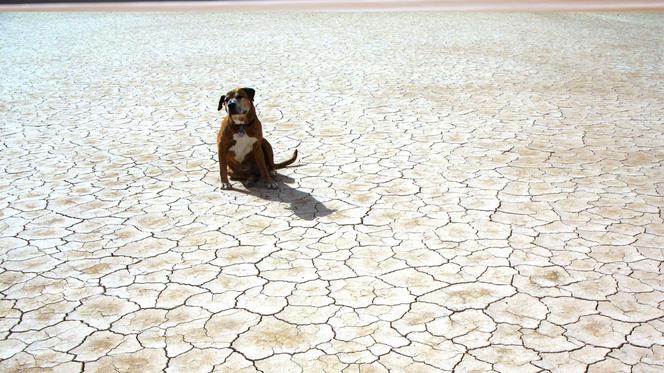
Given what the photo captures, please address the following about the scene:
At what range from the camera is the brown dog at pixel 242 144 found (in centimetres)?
465

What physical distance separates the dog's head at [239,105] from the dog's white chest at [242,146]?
0.46 feet

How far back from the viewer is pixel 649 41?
465 inches

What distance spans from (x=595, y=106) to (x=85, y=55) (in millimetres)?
7993

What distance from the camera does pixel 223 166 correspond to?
494cm

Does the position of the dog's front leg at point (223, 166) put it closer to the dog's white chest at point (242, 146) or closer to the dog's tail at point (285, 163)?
the dog's white chest at point (242, 146)

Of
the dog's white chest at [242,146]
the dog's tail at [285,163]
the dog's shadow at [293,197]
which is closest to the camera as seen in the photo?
the dog's shadow at [293,197]

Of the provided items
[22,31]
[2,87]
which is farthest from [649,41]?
[22,31]

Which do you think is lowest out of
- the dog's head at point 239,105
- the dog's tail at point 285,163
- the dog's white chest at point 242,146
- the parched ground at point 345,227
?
the parched ground at point 345,227

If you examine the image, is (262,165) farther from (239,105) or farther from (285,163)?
(239,105)

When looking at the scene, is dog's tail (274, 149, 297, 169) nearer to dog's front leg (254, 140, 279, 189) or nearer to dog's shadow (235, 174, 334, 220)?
dog's shadow (235, 174, 334, 220)

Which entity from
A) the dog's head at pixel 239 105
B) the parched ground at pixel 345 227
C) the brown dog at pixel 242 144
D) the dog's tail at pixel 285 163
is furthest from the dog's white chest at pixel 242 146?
the dog's tail at pixel 285 163

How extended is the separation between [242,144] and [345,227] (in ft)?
3.39

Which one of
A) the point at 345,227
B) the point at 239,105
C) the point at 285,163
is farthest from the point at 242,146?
the point at 345,227

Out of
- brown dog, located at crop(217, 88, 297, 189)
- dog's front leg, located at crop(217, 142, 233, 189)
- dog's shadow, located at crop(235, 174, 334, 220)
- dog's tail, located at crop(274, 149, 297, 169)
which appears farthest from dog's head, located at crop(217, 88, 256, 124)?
dog's tail, located at crop(274, 149, 297, 169)
